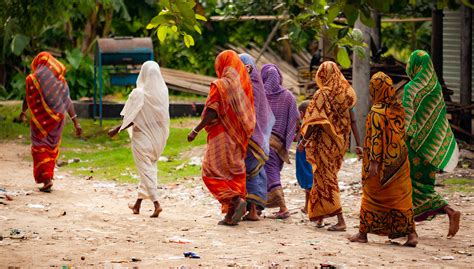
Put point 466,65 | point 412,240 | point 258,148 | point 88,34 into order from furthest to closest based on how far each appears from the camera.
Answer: point 88,34 → point 466,65 → point 258,148 → point 412,240

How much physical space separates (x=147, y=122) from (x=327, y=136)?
6.58ft

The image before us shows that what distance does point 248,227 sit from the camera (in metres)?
9.87

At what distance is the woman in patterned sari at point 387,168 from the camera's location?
864cm

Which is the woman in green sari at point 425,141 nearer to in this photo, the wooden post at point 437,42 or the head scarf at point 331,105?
the head scarf at point 331,105

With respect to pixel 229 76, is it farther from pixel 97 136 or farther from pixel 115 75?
pixel 115 75

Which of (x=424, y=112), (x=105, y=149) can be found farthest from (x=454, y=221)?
(x=105, y=149)

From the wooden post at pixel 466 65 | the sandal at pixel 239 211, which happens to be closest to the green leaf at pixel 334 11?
the sandal at pixel 239 211

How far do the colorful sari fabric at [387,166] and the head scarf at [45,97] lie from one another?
16.5 feet

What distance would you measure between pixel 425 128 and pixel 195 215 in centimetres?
309

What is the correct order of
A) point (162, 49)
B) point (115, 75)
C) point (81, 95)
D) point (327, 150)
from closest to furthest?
point (327, 150) → point (115, 75) → point (81, 95) → point (162, 49)

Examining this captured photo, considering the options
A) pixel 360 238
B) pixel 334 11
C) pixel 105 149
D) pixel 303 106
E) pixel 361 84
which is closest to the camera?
pixel 334 11


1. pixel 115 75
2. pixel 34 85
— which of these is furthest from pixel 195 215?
pixel 115 75

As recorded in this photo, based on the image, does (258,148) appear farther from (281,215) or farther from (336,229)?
(336,229)

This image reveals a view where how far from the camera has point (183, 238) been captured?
897cm
